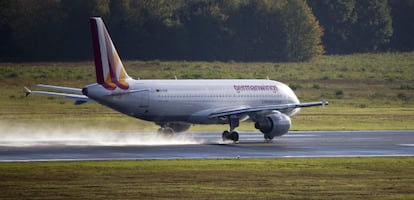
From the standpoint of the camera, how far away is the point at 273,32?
436 feet

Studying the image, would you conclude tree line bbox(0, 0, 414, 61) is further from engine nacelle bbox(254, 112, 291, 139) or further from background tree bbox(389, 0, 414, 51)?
engine nacelle bbox(254, 112, 291, 139)

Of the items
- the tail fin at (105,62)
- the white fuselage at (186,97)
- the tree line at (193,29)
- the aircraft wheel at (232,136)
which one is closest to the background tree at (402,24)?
the tree line at (193,29)

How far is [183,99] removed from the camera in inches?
2464

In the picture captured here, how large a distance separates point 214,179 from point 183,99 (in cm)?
2028

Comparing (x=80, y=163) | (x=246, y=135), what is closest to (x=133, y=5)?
(x=246, y=135)

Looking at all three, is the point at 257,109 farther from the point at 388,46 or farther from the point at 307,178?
the point at 388,46

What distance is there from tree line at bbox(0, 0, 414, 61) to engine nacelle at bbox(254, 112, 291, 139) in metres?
56.5

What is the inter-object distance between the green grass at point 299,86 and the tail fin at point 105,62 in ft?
48.1

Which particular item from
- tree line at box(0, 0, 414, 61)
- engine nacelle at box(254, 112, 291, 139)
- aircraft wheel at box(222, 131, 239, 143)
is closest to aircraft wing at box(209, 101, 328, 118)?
engine nacelle at box(254, 112, 291, 139)

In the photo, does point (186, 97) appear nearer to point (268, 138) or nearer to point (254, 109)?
point (254, 109)

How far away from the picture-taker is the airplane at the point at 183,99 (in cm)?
5909

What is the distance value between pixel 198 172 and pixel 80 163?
18.3 feet

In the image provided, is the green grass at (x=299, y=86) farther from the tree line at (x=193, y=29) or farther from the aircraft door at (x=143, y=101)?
the aircraft door at (x=143, y=101)

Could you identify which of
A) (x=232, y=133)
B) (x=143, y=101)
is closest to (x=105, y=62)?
(x=143, y=101)
